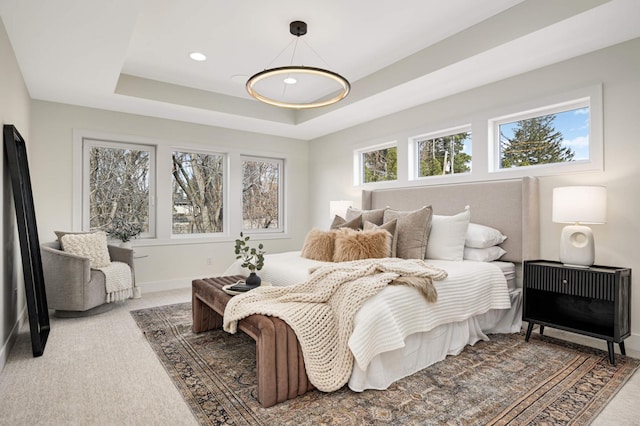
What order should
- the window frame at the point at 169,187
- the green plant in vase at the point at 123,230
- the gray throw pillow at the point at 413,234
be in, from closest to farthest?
the gray throw pillow at the point at 413,234, the window frame at the point at 169,187, the green plant in vase at the point at 123,230

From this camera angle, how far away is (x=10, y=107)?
9.42ft

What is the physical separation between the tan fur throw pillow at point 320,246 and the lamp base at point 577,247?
1.88m

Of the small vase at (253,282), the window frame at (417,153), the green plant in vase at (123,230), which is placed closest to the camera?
the small vase at (253,282)

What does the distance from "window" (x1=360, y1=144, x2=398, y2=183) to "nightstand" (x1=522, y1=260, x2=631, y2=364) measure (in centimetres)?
224

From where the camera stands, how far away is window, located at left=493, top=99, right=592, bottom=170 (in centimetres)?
316

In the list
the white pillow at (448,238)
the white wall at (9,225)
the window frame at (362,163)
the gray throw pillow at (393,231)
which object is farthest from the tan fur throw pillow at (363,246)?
the white wall at (9,225)

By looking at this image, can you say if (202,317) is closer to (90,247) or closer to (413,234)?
(90,247)

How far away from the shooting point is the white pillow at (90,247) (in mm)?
3699

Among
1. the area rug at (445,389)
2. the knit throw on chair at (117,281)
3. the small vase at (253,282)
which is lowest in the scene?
the area rug at (445,389)

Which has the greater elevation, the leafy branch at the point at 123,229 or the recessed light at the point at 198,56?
the recessed light at the point at 198,56

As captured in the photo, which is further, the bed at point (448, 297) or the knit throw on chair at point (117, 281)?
the knit throw on chair at point (117, 281)

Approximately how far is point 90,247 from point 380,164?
359 cm

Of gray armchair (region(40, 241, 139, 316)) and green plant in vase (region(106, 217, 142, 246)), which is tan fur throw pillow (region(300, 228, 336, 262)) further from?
green plant in vase (region(106, 217, 142, 246))

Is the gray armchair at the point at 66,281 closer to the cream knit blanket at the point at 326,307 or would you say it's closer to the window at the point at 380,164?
the cream knit blanket at the point at 326,307
